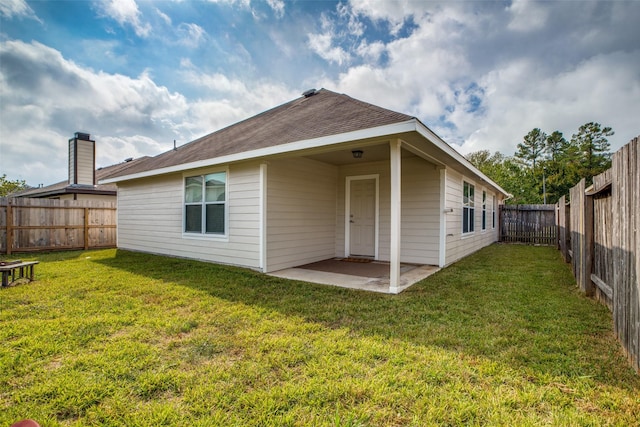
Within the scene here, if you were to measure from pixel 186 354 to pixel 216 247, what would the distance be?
4484mm

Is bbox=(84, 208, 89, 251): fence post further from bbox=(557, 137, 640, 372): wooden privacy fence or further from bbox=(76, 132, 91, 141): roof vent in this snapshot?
bbox=(557, 137, 640, 372): wooden privacy fence

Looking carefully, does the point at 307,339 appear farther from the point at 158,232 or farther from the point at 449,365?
the point at 158,232

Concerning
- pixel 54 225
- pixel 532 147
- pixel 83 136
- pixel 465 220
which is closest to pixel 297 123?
pixel 465 220

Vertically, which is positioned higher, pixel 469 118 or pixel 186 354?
pixel 469 118

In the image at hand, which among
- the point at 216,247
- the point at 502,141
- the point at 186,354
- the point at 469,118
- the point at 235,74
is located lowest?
the point at 186,354

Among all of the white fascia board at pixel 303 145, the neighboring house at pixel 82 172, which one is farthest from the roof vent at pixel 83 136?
the white fascia board at pixel 303 145

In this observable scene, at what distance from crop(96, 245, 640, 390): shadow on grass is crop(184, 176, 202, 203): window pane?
179 cm

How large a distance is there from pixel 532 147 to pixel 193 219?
117 ft

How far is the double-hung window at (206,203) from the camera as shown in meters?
6.72

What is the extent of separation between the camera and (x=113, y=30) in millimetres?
7359

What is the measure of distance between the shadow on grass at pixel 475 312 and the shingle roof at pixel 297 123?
8.24ft

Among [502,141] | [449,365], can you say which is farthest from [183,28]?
[502,141]

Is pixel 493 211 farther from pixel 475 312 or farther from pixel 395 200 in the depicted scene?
pixel 475 312

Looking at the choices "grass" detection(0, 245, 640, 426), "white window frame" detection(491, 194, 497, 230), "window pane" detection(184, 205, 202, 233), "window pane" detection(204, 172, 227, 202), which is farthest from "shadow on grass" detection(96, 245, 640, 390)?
"white window frame" detection(491, 194, 497, 230)
